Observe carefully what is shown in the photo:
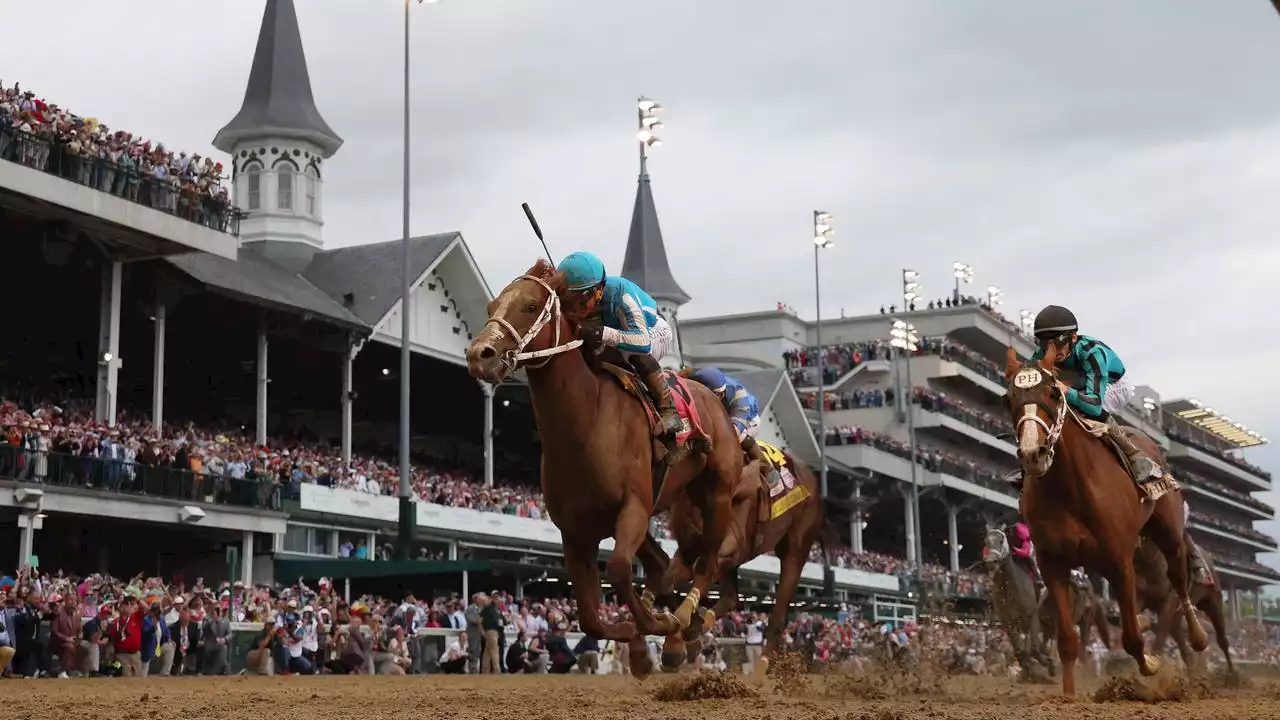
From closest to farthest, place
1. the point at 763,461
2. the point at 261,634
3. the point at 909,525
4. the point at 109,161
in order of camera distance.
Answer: the point at 763,461 < the point at 261,634 < the point at 109,161 < the point at 909,525

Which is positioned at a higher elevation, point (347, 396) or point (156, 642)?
point (347, 396)

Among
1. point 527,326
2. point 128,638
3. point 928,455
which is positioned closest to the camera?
point 527,326

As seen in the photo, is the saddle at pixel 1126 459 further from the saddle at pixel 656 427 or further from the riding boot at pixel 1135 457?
the saddle at pixel 656 427

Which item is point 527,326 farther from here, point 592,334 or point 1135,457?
point 1135,457

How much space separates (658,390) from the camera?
10.9 meters

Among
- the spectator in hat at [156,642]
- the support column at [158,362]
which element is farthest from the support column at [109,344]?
the spectator in hat at [156,642]

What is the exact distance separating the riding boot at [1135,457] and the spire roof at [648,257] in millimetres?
52610

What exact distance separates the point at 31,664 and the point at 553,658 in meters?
9.07

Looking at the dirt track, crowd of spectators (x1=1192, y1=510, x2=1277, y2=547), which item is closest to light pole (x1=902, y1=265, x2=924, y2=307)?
crowd of spectators (x1=1192, y1=510, x2=1277, y2=547)

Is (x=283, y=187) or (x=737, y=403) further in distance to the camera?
(x=283, y=187)

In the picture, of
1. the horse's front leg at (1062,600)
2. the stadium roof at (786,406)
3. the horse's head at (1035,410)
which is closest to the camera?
the horse's head at (1035,410)

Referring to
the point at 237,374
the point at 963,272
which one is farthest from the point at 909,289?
the point at 237,374

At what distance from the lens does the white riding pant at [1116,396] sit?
43.3 ft

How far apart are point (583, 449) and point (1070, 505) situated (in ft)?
14.4
